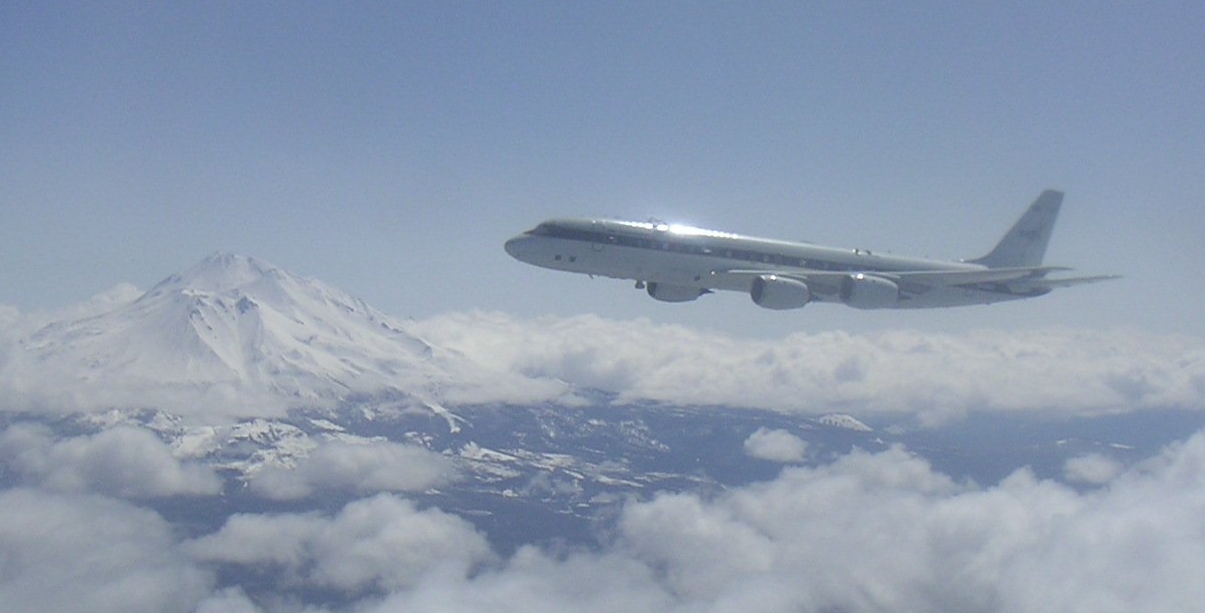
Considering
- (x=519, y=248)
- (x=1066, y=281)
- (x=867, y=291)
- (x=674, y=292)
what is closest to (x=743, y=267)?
(x=674, y=292)

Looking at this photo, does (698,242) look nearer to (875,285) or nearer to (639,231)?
(639,231)

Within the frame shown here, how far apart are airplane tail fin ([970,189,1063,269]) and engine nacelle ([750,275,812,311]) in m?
36.0

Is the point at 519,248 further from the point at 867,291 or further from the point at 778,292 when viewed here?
the point at 867,291

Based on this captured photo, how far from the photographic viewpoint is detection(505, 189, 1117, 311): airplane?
6494cm

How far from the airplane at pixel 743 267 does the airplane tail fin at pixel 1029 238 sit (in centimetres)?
1054

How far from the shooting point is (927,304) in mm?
79688

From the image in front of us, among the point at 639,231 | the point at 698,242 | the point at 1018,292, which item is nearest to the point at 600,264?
the point at 639,231

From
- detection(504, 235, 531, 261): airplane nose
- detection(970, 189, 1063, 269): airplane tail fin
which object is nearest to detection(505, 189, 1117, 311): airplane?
detection(504, 235, 531, 261): airplane nose

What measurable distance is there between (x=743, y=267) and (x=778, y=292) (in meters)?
4.43

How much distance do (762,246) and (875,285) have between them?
34.0ft

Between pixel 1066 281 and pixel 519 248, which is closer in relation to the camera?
pixel 519 248

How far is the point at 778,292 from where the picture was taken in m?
65.6

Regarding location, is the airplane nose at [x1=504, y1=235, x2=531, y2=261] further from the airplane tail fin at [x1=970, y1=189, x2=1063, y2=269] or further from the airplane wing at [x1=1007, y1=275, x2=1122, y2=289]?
the airplane tail fin at [x1=970, y1=189, x2=1063, y2=269]

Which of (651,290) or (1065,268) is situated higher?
(1065,268)
